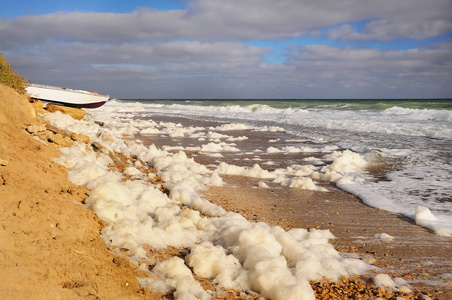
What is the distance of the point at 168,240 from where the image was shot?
379cm

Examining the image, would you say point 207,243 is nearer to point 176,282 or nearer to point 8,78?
point 176,282

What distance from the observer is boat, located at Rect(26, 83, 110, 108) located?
18.2 metres

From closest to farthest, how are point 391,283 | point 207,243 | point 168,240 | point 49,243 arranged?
point 49,243, point 391,283, point 207,243, point 168,240

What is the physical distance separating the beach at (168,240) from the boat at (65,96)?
13320 millimetres

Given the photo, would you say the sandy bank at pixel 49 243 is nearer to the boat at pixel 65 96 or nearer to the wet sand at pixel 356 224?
the wet sand at pixel 356 224

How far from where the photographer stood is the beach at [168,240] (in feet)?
8.86

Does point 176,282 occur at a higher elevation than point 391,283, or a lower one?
higher

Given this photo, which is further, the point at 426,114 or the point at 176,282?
the point at 426,114

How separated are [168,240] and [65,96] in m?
18.3

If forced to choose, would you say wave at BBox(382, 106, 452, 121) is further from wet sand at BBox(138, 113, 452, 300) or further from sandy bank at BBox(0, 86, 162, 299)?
sandy bank at BBox(0, 86, 162, 299)

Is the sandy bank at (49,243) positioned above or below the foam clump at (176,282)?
above

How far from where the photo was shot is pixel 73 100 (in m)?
20.5

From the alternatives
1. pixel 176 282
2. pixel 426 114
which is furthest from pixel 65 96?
pixel 426 114

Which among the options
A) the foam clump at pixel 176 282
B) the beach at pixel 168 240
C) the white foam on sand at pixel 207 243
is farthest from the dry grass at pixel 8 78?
the foam clump at pixel 176 282
